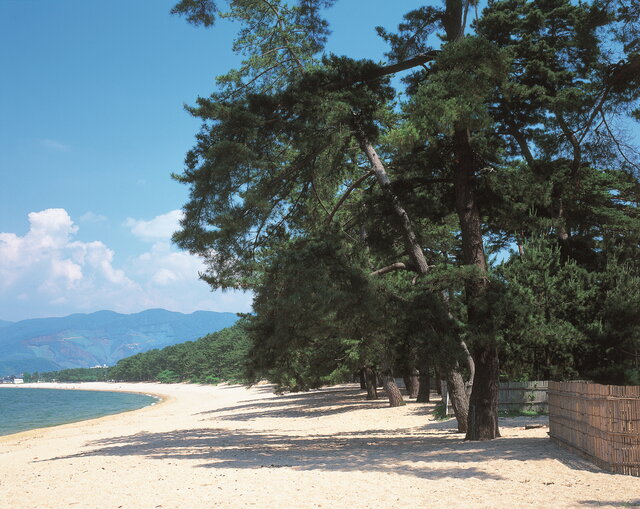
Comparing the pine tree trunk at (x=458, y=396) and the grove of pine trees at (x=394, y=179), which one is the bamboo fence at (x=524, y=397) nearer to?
the grove of pine trees at (x=394, y=179)

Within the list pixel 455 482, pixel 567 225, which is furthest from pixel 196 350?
pixel 455 482

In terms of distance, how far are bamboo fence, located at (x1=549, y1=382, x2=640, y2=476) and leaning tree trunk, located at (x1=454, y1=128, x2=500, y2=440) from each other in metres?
2.57

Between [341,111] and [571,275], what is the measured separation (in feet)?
35.5

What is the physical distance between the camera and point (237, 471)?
934 cm

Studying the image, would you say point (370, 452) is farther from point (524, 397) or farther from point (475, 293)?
point (524, 397)

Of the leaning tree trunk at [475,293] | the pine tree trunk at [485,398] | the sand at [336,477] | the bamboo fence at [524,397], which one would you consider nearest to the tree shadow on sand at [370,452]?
the sand at [336,477]

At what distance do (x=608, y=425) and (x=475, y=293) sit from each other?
4.37m

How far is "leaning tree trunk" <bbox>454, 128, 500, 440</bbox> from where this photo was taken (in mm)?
12008

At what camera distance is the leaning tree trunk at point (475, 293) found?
12.0m

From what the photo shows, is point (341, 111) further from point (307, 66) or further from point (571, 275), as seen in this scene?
point (571, 275)

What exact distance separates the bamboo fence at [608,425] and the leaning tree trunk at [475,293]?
2572mm

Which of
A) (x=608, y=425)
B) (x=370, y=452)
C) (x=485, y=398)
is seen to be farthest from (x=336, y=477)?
(x=485, y=398)

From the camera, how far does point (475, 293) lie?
11969mm

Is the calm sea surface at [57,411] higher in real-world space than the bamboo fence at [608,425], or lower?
lower
